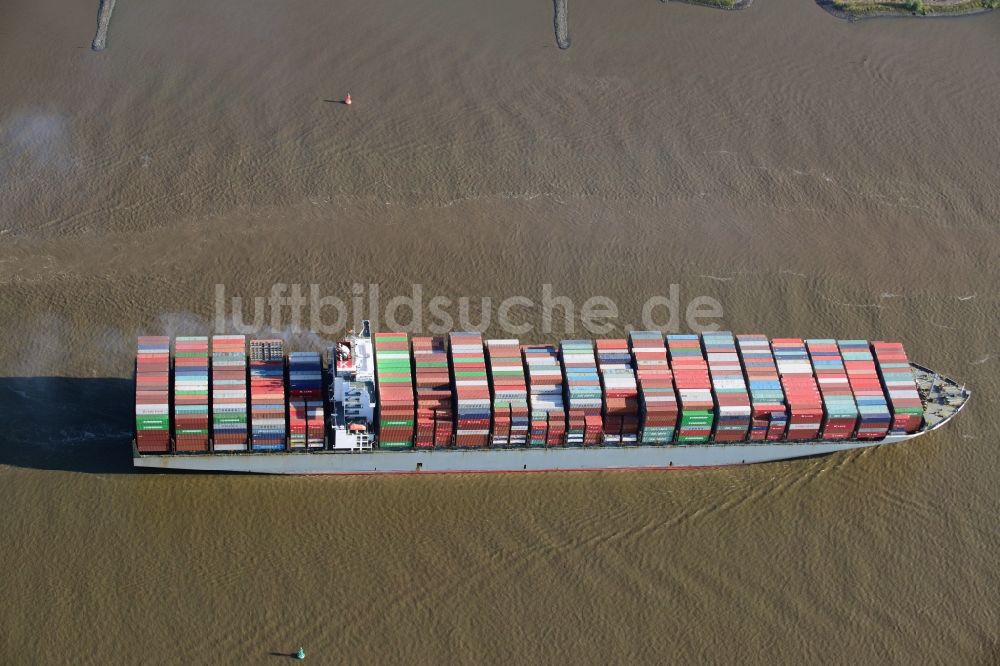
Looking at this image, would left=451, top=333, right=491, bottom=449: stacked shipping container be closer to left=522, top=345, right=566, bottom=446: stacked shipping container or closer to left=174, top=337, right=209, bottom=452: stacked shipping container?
left=522, top=345, right=566, bottom=446: stacked shipping container

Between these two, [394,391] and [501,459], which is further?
[501,459]

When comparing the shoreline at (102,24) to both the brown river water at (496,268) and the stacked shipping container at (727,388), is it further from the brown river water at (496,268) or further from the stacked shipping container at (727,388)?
the stacked shipping container at (727,388)

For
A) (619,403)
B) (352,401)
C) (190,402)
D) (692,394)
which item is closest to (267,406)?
(190,402)

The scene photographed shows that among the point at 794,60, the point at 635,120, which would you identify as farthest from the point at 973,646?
the point at 794,60

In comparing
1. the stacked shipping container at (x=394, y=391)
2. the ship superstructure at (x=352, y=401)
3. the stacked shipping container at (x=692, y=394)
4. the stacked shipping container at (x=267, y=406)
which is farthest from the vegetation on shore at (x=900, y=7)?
the stacked shipping container at (x=267, y=406)

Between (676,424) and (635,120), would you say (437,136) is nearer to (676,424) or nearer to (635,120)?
(635,120)

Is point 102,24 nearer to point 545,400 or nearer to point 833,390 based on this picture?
point 545,400
